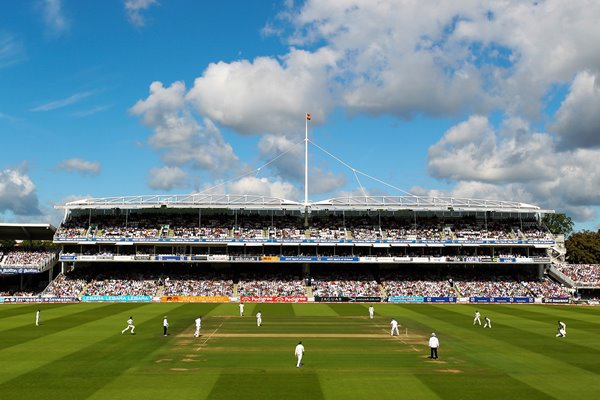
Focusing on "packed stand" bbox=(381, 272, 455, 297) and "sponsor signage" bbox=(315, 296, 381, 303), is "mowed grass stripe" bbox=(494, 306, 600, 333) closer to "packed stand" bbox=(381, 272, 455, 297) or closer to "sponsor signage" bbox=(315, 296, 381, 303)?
"packed stand" bbox=(381, 272, 455, 297)

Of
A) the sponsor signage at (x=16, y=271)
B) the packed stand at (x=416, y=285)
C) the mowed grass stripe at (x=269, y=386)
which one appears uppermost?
the sponsor signage at (x=16, y=271)

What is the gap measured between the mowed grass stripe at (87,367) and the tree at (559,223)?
107 m

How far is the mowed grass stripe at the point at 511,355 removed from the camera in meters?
22.8

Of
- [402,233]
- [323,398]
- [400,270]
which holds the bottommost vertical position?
[323,398]

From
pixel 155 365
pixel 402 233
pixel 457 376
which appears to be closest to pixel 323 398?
pixel 457 376

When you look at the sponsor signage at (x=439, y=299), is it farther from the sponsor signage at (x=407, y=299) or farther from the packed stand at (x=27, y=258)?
the packed stand at (x=27, y=258)

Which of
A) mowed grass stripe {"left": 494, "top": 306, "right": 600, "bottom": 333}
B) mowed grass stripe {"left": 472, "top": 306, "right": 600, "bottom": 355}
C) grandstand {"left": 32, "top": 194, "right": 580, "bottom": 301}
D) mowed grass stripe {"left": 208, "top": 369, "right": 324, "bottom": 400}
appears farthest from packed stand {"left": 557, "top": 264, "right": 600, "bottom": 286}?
mowed grass stripe {"left": 208, "top": 369, "right": 324, "bottom": 400}

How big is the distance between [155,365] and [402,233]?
173ft

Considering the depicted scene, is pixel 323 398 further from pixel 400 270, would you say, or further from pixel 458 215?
pixel 458 215

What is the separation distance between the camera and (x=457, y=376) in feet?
77.0

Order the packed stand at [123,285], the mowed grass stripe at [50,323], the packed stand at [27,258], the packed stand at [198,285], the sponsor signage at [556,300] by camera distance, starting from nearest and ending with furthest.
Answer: the mowed grass stripe at [50,323] → the packed stand at [123,285] → the packed stand at [198,285] → the sponsor signage at [556,300] → the packed stand at [27,258]

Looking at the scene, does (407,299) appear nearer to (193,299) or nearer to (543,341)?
(193,299)

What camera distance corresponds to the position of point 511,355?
28.8 m

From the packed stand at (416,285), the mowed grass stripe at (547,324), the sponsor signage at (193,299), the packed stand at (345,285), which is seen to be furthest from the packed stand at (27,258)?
the mowed grass stripe at (547,324)
